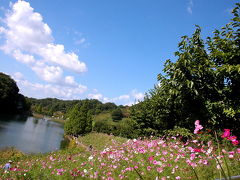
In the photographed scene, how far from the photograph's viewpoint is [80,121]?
3616 cm

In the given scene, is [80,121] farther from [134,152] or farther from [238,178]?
[238,178]

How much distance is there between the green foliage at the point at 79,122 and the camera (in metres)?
35.8

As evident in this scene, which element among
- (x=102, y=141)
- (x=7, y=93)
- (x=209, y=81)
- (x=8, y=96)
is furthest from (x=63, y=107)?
(x=209, y=81)

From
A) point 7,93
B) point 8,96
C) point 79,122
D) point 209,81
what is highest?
point 7,93

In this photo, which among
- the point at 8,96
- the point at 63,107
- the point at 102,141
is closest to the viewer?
the point at 102,141

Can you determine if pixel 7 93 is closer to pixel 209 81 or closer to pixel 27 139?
pixel 27 139

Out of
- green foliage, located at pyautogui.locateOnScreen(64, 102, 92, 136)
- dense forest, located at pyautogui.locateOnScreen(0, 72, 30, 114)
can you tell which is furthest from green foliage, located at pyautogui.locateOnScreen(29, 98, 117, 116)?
green foliage, located at pyautogui.locateOnScreen(64, 102, 92, 136)

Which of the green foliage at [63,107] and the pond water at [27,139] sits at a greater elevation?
the green foliage at [63,107]

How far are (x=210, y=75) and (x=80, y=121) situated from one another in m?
32.4

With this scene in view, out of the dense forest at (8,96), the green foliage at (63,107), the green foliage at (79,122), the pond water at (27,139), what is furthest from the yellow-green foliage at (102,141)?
the green foliage at (63,107)

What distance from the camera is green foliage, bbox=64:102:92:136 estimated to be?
→ 35.8m

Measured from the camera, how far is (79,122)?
36062 millimetres

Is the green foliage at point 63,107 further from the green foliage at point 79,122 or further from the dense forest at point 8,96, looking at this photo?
the green foliage at point 79,122

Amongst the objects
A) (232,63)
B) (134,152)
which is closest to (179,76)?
(232,63)
